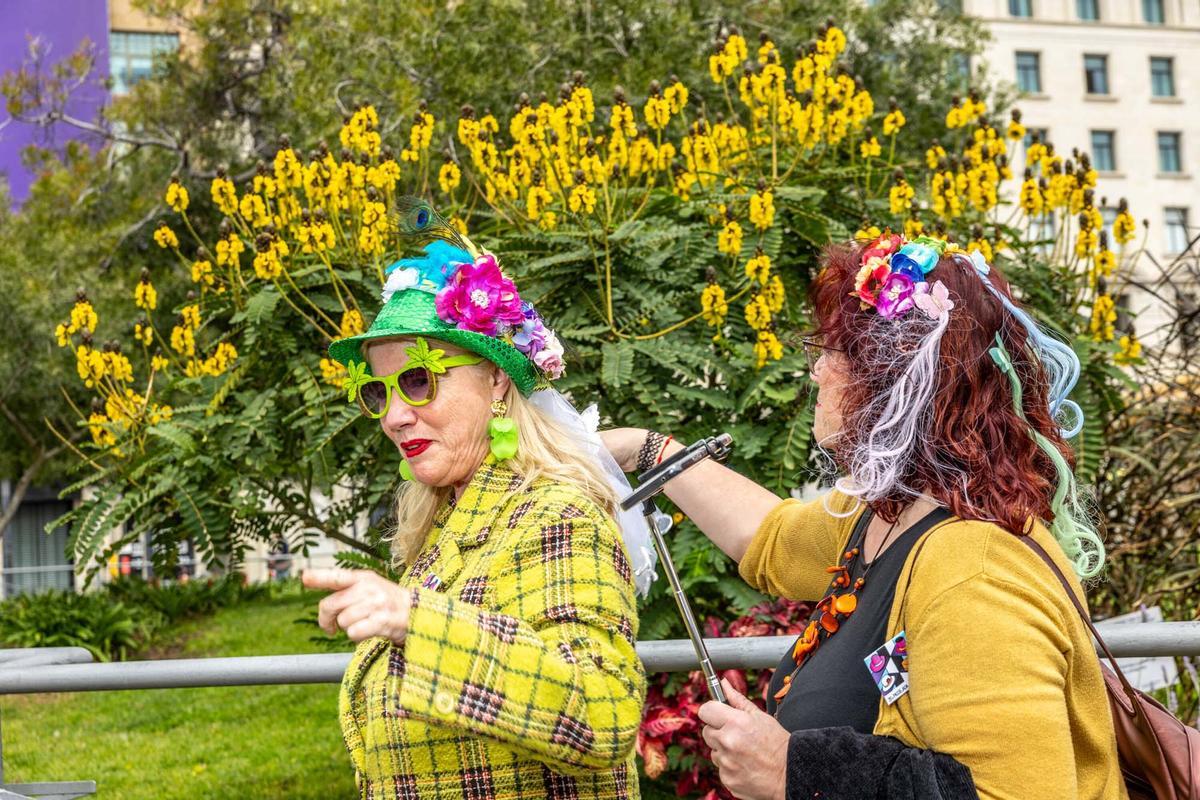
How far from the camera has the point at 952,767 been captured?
1.64 metres

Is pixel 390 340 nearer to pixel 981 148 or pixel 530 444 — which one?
pixel 530 444

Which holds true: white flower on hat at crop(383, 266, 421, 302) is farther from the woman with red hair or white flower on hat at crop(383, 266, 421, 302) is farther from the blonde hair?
the woman with red hair

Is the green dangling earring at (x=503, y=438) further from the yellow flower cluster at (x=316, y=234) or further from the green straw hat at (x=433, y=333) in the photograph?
the yellow flower cluster at (x=316, y=234)

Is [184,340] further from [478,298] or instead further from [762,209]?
[478,298]

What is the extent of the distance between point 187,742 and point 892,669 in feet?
26.1

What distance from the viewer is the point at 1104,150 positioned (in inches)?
1630

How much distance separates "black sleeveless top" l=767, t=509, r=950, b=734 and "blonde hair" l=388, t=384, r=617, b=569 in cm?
52

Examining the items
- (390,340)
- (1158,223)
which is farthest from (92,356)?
(1158,223)

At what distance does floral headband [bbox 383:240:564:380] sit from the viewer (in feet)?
7.50

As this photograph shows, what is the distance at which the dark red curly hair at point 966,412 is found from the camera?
1810 mm

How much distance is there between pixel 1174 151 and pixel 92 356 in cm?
4432

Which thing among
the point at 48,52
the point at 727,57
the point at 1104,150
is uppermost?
the point at 1104,150

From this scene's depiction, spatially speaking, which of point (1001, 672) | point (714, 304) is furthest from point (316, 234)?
point (1001, 672)

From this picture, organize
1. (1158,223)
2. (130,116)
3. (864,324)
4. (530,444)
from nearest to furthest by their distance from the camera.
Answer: (864,324)
(530,444)
(130,116)
(1158,223)
